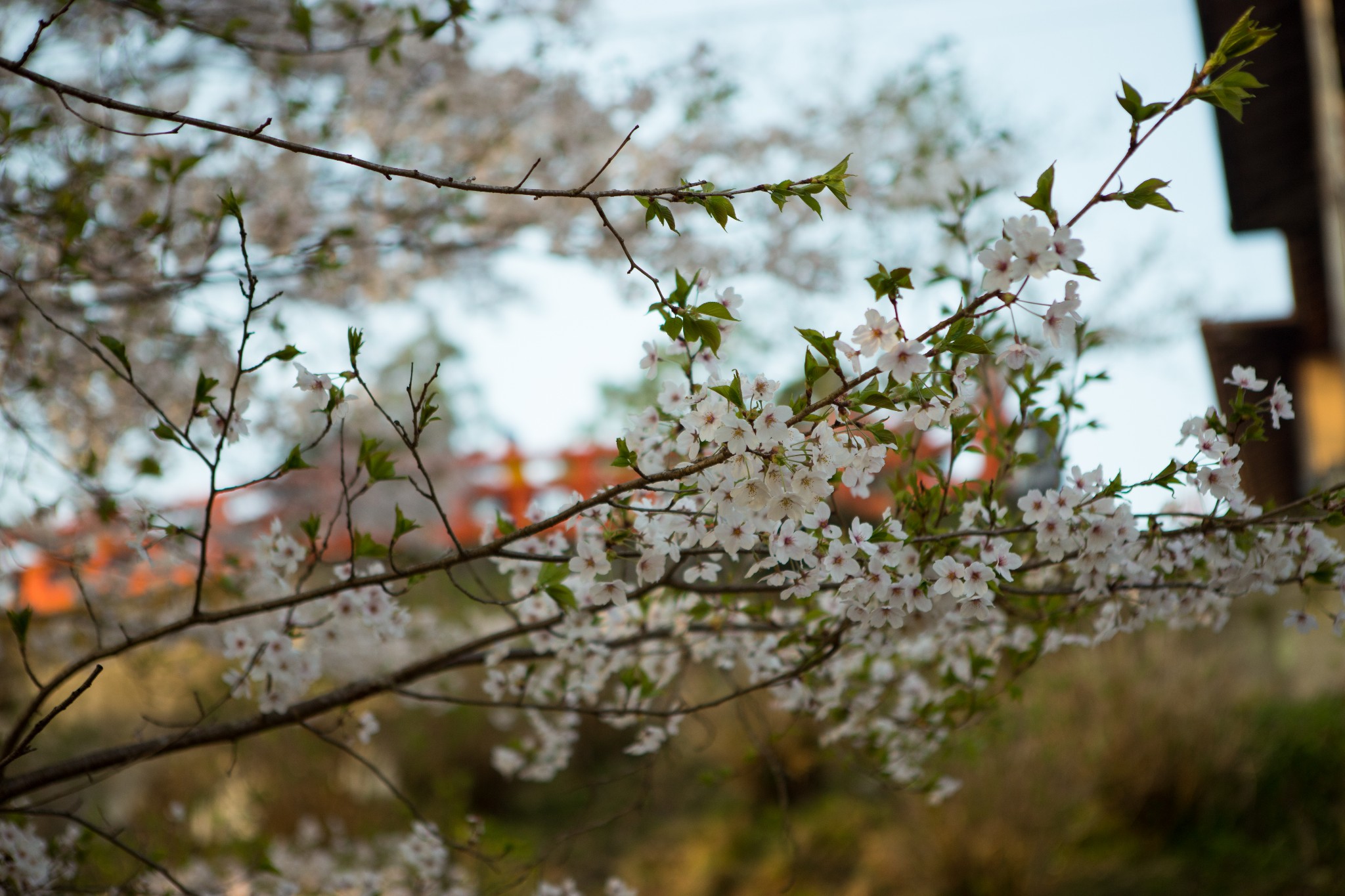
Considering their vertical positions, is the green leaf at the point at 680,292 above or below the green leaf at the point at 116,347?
below

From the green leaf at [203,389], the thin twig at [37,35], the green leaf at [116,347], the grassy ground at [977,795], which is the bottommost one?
the grassy ground at [977,795]

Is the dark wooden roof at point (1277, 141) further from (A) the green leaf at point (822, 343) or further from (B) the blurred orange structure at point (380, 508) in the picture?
(A) the green leaf at point (822, 343)

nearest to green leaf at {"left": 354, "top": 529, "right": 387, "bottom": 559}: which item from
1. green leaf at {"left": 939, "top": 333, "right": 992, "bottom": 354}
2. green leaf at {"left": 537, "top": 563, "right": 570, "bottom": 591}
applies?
green leaf at {"left": 537, "top": 563, "right": 570, "bottom": 591}

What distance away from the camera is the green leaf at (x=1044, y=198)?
3.66 feet

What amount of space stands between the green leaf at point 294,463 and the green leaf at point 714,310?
694 millimetres

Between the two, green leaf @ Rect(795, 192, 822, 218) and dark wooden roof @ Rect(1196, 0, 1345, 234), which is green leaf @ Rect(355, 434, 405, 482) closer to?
green leaf @ Rect(795, 192, 822, 218)

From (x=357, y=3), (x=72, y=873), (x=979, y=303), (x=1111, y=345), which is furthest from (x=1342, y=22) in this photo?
(x=72, y=873)

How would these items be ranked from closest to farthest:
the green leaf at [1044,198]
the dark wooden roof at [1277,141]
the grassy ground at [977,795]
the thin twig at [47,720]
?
the green leaf at [1044,198], the thin twig at [47,720], the grassy ground at [977,795], the dark wooden roof at [1277,141]

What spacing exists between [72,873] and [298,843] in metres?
3.16

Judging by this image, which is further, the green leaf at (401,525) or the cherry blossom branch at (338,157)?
the green leaf at (401,525)

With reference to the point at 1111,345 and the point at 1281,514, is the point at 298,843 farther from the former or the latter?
the point at 1111,345

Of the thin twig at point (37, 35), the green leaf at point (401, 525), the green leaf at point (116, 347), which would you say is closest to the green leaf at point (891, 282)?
the green leaf at point (401, 525)

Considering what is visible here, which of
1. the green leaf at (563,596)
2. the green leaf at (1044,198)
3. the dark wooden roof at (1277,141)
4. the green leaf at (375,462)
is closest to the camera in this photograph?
the green leaf at (1044,198)

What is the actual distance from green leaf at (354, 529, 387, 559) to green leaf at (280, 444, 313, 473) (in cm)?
15
